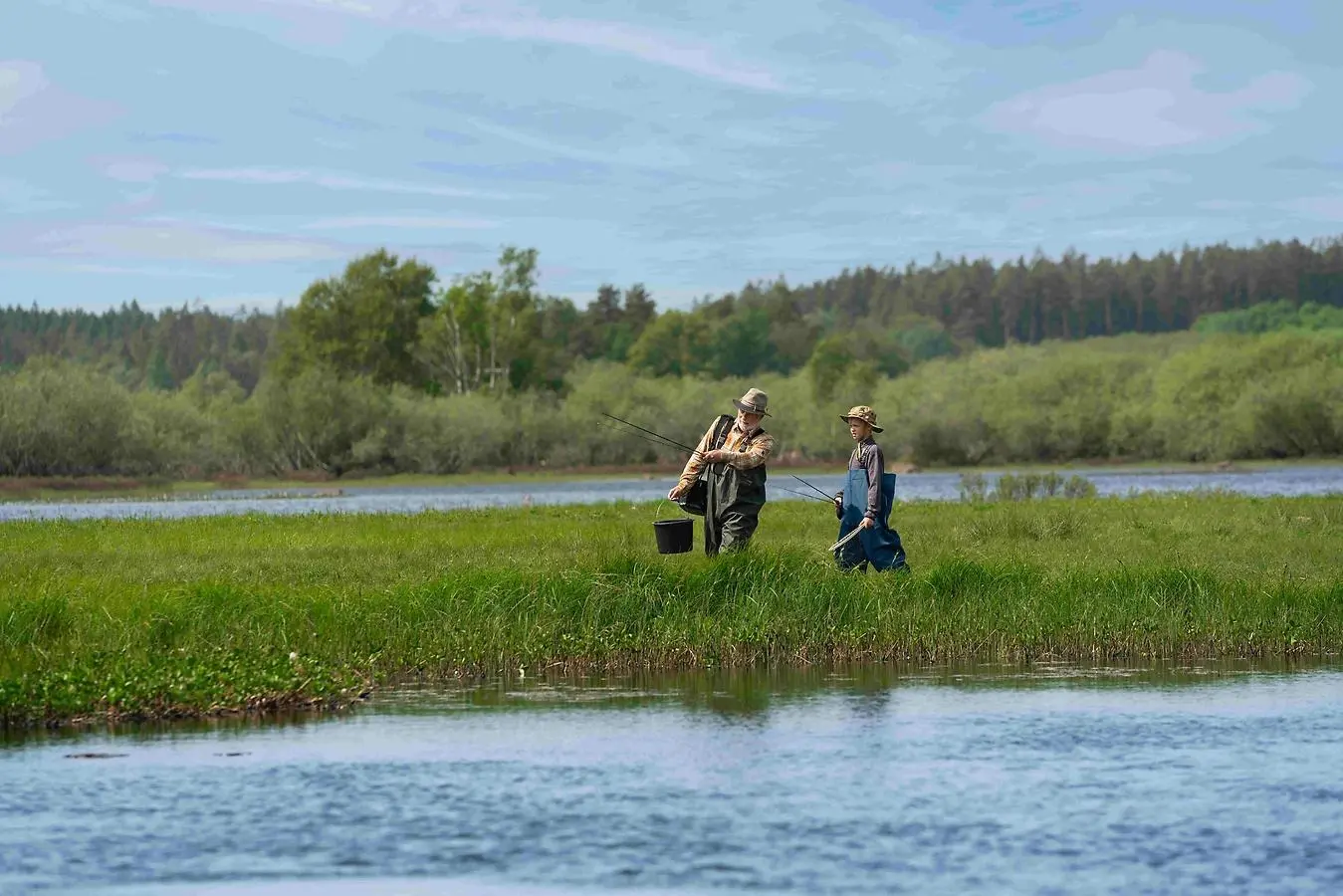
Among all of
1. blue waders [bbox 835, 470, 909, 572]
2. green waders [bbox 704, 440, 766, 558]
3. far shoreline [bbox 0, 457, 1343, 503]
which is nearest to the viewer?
blue waders [bbox 835, 470, 909, 572]

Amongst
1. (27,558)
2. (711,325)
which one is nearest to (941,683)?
(27,558)

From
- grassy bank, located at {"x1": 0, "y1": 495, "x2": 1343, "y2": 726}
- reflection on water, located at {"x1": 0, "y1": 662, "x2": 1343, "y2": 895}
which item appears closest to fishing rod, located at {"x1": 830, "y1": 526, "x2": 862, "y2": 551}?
grassy bank, located at {"x1": 0, "y1": 495, "x2": 1343, "y2": 726}

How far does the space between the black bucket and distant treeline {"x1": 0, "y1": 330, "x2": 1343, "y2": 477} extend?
192 ft

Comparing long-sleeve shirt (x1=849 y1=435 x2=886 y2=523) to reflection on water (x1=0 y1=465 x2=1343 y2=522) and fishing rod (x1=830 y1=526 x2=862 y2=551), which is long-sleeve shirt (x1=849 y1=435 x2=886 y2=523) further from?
reflection on water (x1=0 y1=465 x2=1343 y2=522)

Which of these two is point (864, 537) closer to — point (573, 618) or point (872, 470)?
point (872, 470)

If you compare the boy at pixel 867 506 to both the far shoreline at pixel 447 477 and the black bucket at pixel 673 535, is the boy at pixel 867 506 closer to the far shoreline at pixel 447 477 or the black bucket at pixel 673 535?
the black bucket at pixel 673 535

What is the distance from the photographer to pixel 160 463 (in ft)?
252

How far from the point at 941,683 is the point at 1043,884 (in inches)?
262

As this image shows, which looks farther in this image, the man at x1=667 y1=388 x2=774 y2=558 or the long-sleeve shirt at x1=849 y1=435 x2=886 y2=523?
the man at x1=667 y1=388 x2=774 y2=558

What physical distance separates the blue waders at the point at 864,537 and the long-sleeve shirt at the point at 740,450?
95 cm

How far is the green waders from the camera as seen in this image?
60.2ft

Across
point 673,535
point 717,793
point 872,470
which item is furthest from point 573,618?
point 717,793

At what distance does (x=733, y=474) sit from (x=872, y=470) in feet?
4.94

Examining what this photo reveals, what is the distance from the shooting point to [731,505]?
18406 millimetres
